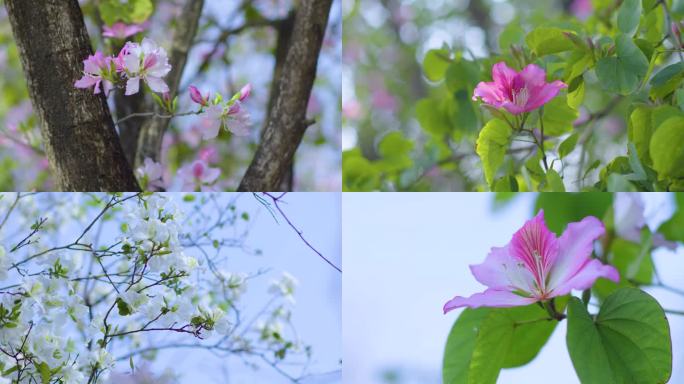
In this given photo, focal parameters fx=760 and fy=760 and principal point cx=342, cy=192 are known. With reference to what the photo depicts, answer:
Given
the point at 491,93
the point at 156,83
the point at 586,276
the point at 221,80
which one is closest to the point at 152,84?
the point at 156,83

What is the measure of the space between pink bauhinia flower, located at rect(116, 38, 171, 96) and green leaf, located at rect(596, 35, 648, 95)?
1.20 feet

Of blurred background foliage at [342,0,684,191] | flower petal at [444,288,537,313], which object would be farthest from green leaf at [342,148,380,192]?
flower petal at [444,288,537,313]

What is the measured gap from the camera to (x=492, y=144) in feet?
2.17

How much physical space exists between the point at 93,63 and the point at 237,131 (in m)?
0.14

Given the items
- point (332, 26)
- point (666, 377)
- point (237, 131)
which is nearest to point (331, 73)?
point (332, 26)

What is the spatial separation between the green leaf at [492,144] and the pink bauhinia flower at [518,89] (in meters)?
0.05

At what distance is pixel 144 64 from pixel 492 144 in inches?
12.1

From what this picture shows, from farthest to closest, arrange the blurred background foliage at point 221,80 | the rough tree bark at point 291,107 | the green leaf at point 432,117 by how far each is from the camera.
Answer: the blurred background foliage at point 221,80, the green leaf at point 432,117, the rough tree bark at point 291,107

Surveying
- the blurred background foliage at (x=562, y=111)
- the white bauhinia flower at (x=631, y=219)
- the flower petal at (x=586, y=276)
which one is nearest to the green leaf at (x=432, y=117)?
the blurred background foliage at (x=562, y=111)

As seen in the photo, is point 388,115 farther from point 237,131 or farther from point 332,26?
point 237,131

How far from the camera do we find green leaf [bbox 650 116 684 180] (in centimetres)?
56

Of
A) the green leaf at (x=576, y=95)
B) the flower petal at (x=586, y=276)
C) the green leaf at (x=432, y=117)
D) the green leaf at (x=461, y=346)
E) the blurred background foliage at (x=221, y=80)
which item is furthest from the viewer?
the blurred background foliage at (x=221, y=80)

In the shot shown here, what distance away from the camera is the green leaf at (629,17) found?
64 cm

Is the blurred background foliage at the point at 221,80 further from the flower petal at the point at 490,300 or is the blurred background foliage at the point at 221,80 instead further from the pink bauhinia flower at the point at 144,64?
the flower petal at the point at 490,300
